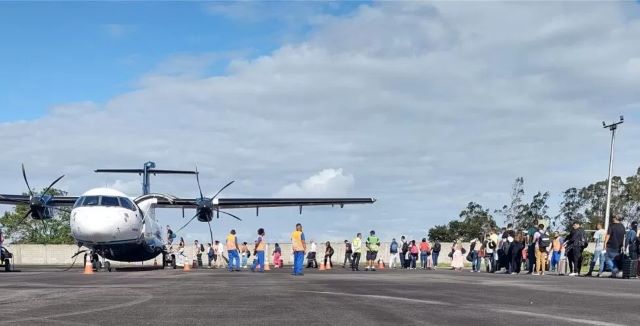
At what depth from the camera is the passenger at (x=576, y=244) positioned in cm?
2314

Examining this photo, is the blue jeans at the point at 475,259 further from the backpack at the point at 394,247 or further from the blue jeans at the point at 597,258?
the backpack at the point at 394,247

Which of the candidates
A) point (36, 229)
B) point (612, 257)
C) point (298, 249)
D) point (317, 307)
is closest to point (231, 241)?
point (298, 249)

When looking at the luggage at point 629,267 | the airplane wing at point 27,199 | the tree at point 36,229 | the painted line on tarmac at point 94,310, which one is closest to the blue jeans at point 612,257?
the luggage at point 629,267

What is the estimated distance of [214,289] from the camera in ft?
46.0

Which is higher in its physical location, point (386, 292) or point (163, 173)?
point (163, 173)

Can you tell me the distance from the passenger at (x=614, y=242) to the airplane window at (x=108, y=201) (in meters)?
16.5

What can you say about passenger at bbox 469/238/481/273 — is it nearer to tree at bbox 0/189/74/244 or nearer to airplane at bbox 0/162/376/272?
airplane at bbox 0/162/376/272

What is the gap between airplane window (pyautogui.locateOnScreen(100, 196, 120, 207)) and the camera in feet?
85.6

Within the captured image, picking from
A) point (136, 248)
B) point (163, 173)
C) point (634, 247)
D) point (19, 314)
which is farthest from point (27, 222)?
point (19, 314)

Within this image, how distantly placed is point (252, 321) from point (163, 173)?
112 feet

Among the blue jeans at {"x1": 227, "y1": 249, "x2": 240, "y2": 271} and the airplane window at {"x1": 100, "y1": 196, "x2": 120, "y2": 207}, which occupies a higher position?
the airplane window at {"x1": 100, "y1": 196, "x2": 120, "y2": 207}

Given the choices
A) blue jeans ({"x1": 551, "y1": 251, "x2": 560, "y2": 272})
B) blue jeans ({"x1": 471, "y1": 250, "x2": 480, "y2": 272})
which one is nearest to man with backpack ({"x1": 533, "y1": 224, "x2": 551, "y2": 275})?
blue jeans ({"x1": 551, "y1": 251, "x2": 560, "y2": 272})

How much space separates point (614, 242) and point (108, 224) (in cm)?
1638

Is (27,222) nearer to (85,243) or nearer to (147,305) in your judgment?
(85,243)
